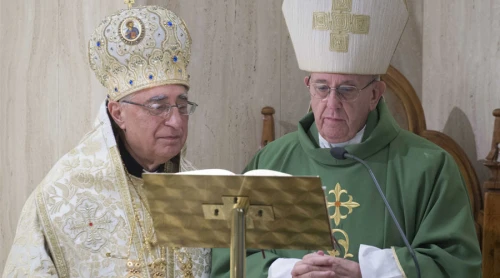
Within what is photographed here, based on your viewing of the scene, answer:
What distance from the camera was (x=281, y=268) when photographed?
4.73 m

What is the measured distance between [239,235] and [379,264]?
879mm

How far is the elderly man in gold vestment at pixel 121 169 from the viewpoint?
4.62 meters

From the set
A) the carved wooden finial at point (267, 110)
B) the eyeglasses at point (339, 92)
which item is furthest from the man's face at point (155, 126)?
the carved wooden finial at point (267, 110)

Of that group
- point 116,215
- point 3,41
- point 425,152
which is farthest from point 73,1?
point 425,152

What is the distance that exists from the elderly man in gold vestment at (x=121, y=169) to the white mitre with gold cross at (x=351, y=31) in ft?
2.08

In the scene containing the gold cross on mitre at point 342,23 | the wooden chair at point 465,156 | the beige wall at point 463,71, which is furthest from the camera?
the beige wall at point 463,71

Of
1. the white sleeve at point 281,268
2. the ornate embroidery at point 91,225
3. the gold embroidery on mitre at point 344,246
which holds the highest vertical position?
the ornate embroidery at point 91,225

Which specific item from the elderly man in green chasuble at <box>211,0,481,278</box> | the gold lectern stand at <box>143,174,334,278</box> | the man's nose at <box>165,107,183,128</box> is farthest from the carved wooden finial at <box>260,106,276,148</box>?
the gold lectern stand at <box>143,174,334,278</box>

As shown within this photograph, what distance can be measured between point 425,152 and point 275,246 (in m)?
1.15

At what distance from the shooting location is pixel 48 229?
15.1 ft

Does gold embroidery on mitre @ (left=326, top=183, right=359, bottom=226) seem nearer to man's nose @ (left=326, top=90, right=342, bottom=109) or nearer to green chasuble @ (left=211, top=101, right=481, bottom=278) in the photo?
green chasuble @ (left=211, top=101, right=481, bottom=278)

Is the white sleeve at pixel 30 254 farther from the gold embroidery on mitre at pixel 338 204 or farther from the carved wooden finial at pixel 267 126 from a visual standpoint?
the carved wooden finial at pixel 267 126

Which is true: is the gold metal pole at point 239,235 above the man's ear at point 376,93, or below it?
below

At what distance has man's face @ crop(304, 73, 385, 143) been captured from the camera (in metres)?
4.90
